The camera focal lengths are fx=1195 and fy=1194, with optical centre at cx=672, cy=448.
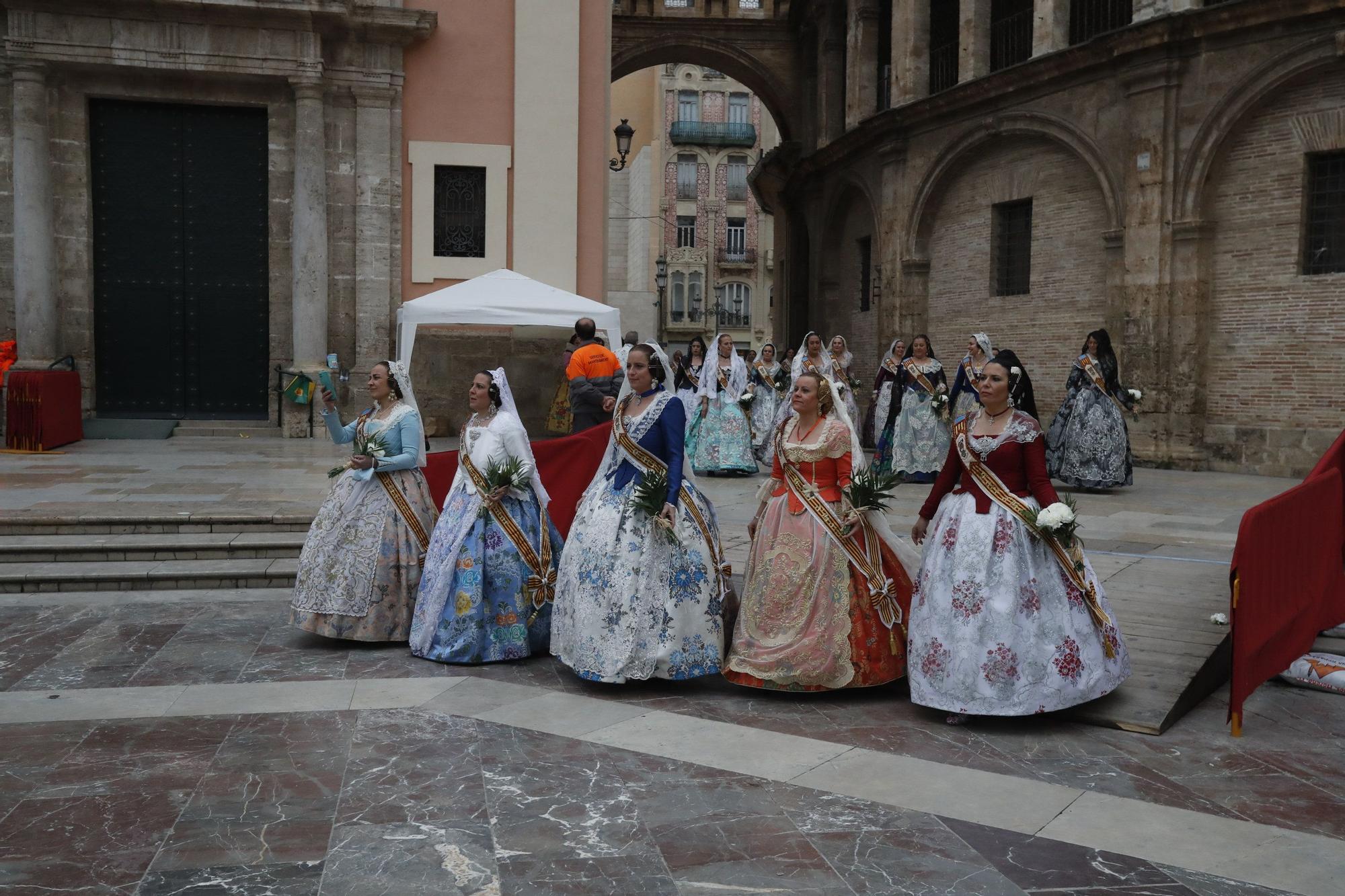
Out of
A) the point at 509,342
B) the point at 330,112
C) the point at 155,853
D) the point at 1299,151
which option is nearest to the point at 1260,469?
the point at 1299,151

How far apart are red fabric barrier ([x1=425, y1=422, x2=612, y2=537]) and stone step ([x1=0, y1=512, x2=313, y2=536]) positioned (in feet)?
6.23

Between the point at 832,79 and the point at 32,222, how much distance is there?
18117mm

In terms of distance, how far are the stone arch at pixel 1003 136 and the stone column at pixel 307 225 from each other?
11.0m

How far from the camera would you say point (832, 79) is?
2792cm

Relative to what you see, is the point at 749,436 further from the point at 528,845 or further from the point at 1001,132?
the point at 528,845

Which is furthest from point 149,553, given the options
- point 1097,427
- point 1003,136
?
point 1003,136

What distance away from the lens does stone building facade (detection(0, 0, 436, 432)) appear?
1578 centimetres

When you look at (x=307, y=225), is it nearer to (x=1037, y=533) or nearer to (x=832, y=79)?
(x=1037, y=533)

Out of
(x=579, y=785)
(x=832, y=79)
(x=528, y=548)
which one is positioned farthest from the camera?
(x=832, y=79)

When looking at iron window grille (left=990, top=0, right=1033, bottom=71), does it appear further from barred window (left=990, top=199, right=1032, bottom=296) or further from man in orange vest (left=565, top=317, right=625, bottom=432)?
man in orange vest (left=565, top=317, right=625, bottom=432)

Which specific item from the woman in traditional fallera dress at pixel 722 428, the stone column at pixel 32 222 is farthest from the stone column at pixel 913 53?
the stone column at pixel 32 222

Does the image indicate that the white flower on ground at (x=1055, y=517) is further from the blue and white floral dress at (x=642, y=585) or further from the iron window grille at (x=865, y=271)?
the iron window grille at (x=865, y=271)

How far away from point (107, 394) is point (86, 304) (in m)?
1.29

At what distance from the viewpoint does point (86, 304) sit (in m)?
16.4
